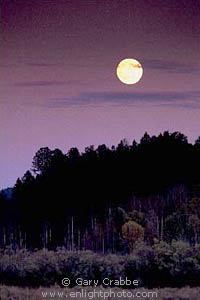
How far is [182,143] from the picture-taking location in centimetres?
1706

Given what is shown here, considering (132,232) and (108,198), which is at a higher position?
(108,198)

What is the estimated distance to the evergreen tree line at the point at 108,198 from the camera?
14.4 m

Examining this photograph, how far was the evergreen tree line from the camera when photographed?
47.1ft

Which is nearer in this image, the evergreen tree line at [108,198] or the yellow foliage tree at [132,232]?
the yellow foliage tree at [132,232]

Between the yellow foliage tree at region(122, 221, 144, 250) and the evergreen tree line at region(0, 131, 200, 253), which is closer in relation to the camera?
the yellow foliage tree at region(122, 221, 144, 250)

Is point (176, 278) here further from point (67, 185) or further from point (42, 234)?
point (67, 185)

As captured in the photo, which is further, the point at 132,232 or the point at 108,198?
the point at 108,198

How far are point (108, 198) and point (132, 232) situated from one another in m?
2.29

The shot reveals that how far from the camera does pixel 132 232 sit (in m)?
14.7

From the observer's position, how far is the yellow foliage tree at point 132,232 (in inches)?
536

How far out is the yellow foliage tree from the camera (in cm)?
1363

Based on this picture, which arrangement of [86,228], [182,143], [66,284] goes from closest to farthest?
[66,284] < [86,228] < [182,143]

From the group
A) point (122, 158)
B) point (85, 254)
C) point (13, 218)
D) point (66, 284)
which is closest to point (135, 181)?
point (122, 158)

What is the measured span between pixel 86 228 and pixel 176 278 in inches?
186
